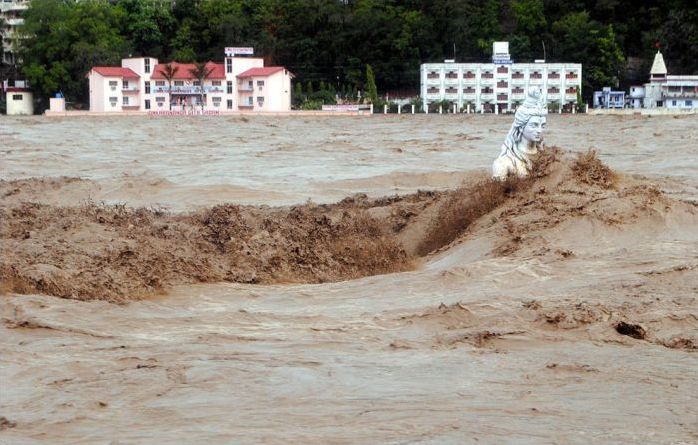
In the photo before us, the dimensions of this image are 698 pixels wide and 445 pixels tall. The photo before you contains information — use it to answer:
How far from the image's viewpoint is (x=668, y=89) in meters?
85.8

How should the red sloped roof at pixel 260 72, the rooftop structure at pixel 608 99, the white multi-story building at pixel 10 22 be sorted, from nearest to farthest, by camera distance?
the red sloped roof at pixel 260 72 < the rooftop structure at pixel 608 99 < the white multi-story building at pixel 10 22

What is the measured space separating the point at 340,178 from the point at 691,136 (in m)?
19.9

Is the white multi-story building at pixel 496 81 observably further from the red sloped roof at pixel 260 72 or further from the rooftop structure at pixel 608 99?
the red sloped roof at pixel 260 72

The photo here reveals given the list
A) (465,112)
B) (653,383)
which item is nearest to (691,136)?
(653,383)

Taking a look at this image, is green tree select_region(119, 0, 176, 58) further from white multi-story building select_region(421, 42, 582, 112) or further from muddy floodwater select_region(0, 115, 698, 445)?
muddy floodwater select_region(0, 115, 698, 445)

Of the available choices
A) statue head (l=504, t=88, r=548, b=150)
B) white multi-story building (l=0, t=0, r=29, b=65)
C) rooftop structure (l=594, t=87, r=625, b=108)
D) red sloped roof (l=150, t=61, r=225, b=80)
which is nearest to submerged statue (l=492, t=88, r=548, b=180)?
statue head (l=504, t=88, r=548, b=150)

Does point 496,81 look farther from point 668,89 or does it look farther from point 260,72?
point 260,72

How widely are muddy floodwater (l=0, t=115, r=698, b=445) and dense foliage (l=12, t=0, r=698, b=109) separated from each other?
7546cm

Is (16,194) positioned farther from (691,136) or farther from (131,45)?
(131,45)

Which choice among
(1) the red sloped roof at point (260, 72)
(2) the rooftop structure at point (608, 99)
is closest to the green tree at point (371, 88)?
(1) the red sloped roof at point (260, 72)

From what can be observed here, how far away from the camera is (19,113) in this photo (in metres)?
94.2

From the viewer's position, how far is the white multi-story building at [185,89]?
86812 millimetres

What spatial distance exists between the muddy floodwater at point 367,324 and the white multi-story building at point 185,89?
222 feet

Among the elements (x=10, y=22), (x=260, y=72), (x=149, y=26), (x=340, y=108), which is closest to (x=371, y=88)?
(x=340, y=108)
